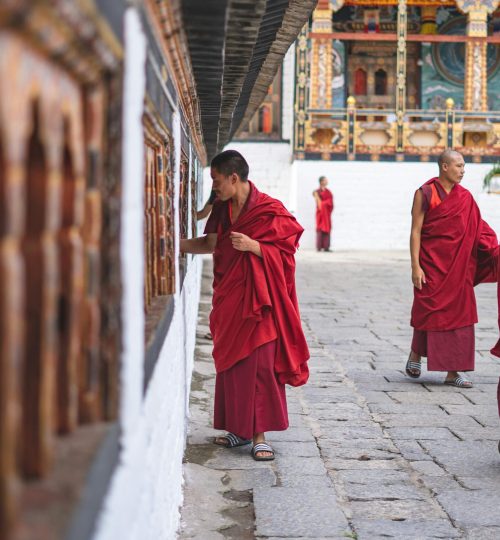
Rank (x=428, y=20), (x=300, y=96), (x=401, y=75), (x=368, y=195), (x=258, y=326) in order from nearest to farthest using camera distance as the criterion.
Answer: (x=258, y=326), (x=300, y=96), (x=401, y=75), (x=368, y=195), (x=428, y=20)

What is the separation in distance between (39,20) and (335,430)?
4.54 meters

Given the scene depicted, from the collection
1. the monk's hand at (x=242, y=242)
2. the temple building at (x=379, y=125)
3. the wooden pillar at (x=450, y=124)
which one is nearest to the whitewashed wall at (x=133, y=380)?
the monk's hand at (x=242, y=242)

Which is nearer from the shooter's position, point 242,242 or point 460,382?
point 242,242

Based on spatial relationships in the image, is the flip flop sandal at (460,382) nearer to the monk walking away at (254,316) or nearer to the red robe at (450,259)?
the red robe at (450,259)

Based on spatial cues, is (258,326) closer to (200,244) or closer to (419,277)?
(200,244)

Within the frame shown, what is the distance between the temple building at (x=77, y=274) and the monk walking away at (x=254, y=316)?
1.91 m

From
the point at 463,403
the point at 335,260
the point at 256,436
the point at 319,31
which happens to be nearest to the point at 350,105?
the point at 319,31

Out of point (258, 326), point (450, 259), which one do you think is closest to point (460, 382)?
point (450, 259)

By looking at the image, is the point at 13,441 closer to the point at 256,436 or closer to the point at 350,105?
the point at 256,436

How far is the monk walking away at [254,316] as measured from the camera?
483 cm

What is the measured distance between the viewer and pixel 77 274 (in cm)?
153

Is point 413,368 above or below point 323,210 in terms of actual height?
below

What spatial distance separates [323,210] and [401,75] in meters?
A: 3.80

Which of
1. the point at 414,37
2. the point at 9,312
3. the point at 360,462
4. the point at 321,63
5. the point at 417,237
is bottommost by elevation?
the point at 360,462
